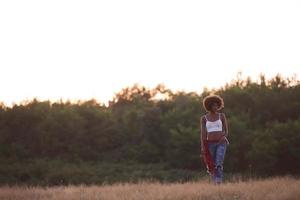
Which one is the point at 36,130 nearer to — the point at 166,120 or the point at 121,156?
the point at 121,156

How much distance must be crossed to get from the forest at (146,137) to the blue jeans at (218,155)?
20434 mm

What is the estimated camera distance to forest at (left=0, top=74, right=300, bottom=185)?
32.8m

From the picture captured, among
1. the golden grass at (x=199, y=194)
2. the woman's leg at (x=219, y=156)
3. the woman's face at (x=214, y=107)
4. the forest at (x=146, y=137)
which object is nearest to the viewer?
the golden grass at (x=199, y=194)

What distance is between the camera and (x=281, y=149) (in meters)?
31.6

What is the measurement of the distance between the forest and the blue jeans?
20.4 m

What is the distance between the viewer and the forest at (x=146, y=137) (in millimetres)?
32844

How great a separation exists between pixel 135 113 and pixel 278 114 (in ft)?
38.7

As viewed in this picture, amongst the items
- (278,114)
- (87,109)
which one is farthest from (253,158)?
(87,109)

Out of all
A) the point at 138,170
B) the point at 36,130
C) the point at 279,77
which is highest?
the point at 279,77

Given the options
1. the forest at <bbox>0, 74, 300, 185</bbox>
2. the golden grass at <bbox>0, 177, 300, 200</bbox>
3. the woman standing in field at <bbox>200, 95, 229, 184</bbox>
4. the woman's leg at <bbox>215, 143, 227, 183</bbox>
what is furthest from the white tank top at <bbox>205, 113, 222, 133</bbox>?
the forest at <bbox>0, 74, 300, 185</bbox>

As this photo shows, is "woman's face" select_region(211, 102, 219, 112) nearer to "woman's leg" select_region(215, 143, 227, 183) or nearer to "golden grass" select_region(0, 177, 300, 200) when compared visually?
"woman's leg" select_region(215, 143, 227, 183)

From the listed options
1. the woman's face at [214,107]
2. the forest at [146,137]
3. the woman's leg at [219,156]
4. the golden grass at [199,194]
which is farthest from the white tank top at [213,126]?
the forest at [146,137]

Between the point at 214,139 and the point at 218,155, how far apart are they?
1.15ft

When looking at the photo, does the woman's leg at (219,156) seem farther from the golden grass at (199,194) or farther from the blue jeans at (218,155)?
the golden grass at (199,194)
